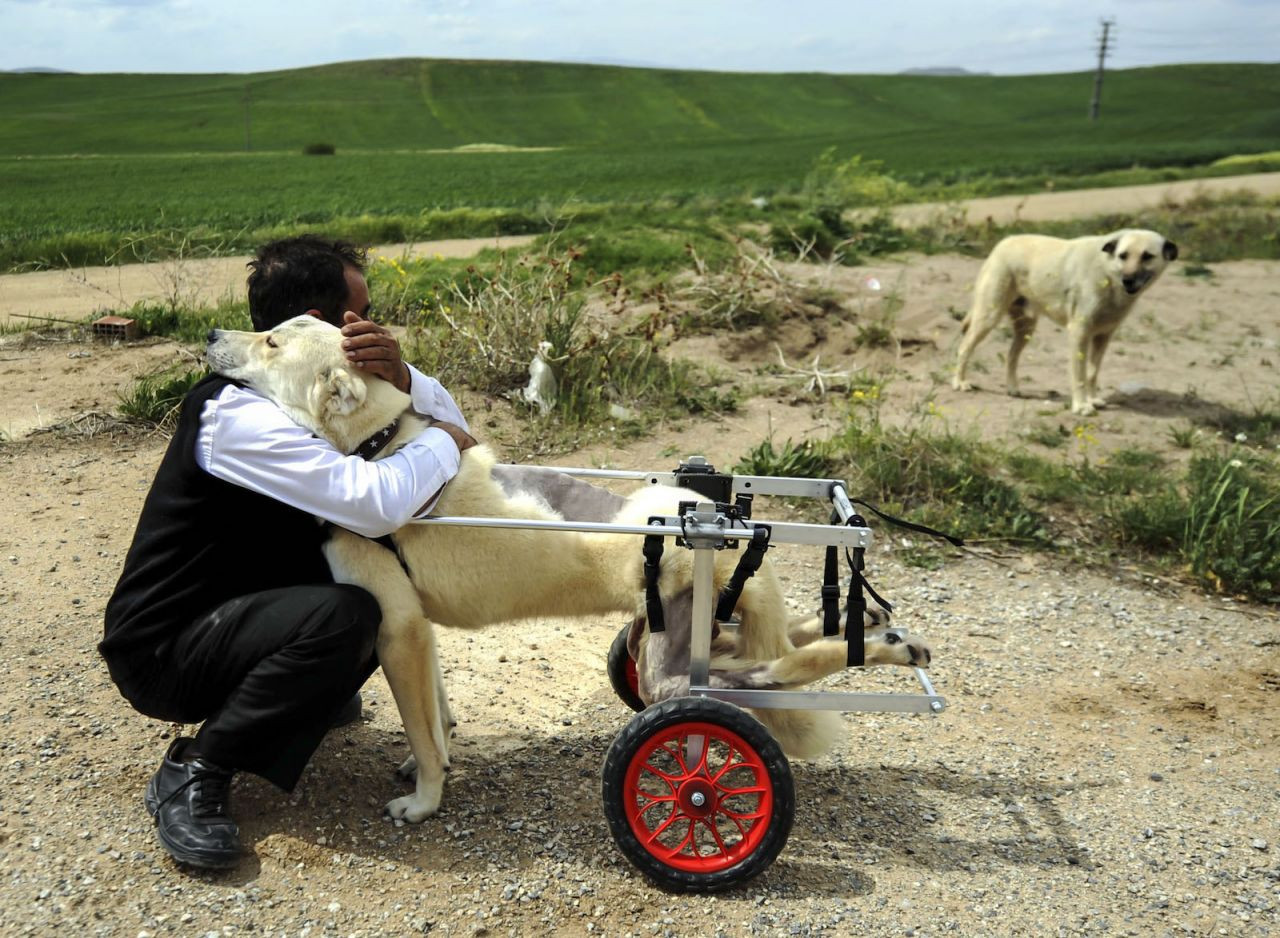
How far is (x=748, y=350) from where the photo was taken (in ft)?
32.8

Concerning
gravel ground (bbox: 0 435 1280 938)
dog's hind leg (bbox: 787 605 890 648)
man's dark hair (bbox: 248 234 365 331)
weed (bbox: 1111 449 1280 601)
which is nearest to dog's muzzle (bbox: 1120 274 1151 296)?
weed (bbox: 1111 449 1280 601)

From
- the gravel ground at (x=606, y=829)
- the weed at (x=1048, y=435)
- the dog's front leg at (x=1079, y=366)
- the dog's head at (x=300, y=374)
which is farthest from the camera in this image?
the dog's front leg at (x=1079, y=366)

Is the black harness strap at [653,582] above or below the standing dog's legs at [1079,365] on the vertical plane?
above

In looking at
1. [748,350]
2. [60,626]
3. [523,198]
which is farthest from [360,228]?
[60,626]

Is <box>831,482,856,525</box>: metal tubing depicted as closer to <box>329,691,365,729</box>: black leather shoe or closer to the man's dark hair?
the man's dark hair

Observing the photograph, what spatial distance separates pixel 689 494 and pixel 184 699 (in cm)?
172

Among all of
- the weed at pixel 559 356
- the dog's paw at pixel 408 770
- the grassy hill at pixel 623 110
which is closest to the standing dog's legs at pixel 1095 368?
the weed at pixel 559 356

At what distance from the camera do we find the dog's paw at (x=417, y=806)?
3564 millimetres

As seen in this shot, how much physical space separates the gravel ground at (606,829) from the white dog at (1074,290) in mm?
4301

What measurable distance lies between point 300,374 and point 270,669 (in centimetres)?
90

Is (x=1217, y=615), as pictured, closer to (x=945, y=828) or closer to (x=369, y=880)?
(x=945, y=828)

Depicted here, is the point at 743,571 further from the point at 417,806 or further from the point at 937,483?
the point at 937,483

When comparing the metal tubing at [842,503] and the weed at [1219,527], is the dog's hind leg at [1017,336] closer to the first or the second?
the weed at [1219,527]

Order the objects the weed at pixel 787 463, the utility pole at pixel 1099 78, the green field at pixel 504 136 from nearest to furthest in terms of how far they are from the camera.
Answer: the weed at pixel 787 463 → the green field at pixel 504 136 → the utility pole at pixel 1099 78
